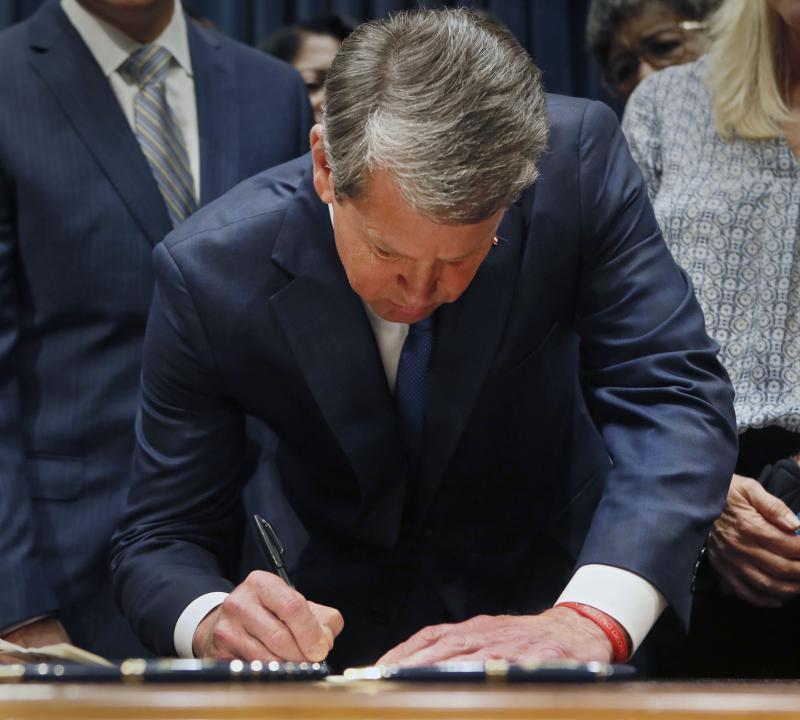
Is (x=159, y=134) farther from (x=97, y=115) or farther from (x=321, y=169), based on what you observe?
(x=321, y=169)

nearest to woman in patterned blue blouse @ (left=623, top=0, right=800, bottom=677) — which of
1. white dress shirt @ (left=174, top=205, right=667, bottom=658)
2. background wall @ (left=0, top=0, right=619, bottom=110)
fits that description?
white dress shirt @ (left=174, top=205, right=667, bottom=658)

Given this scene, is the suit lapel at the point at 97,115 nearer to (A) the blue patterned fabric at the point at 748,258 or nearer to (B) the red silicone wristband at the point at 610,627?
(A) the blue patterned fabric at the point at 748,258

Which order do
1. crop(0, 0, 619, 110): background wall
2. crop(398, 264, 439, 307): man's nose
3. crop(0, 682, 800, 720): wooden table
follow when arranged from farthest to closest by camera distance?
crop(0, 0, 619, 110): background wall
crop(398, 264, 439, 307): man's nose
crop(0, 682, 800, 720): wooden table

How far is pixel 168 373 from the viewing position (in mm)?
1721

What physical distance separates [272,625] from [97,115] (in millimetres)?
1058

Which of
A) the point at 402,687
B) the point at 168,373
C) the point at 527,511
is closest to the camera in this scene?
the point at 402,687

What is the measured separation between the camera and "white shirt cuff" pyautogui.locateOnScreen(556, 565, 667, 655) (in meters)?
1.48

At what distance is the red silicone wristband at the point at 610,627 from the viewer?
1.45 m

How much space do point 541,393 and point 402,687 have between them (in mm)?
794

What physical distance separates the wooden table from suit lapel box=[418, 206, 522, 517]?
68cm

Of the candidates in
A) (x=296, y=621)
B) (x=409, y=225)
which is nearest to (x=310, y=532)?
(x=296, y=621)

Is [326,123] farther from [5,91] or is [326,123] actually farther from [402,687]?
[5,91]

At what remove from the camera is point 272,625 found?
144cm

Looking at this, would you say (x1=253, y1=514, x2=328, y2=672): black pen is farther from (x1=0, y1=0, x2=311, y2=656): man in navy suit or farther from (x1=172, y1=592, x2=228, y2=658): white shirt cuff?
(x1=0, y1=0, x2=311, y2=656): man in navy suit
